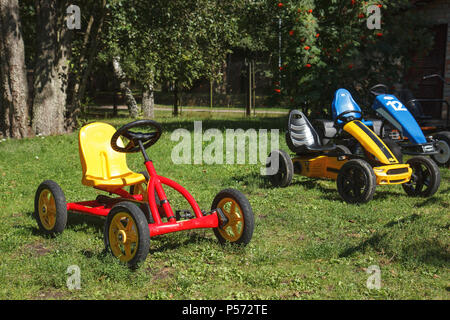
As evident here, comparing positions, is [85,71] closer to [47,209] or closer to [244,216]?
[47,209]

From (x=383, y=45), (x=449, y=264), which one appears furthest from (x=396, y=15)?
(x=449, y=264)

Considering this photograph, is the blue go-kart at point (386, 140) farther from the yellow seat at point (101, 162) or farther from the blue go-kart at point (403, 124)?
the yellow seat at point (101, 162)

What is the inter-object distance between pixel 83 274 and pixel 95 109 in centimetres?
2455

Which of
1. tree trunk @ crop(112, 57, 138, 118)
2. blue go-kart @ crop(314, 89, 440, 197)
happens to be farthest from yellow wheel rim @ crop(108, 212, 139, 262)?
tree trunk @ crop(112, 57, 138, 118)

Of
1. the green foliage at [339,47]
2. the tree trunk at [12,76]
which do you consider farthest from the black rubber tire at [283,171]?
the tree trunk at [12,76]

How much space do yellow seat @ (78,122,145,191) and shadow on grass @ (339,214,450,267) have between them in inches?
91.9

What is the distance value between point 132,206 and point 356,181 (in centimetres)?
314

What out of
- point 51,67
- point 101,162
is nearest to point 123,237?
point 101,162

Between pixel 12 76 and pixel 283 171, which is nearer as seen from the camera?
pixel 283 171

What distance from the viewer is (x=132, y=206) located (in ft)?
13.4

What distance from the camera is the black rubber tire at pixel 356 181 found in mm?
5922

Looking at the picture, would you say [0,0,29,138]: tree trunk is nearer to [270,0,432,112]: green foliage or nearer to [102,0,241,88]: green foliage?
[102,0,241,88]: green foliage

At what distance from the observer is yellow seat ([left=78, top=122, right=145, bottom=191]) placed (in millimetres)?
5180

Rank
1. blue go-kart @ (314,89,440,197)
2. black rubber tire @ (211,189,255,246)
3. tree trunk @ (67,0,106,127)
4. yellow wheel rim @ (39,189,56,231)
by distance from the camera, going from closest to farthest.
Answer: black rubber tire @ (211,189,255,246), yellow wheel rim @ (39,189,56,231), blue go-kart @ (314,89,440,197), tree trunk @ (67,0,106,127)
